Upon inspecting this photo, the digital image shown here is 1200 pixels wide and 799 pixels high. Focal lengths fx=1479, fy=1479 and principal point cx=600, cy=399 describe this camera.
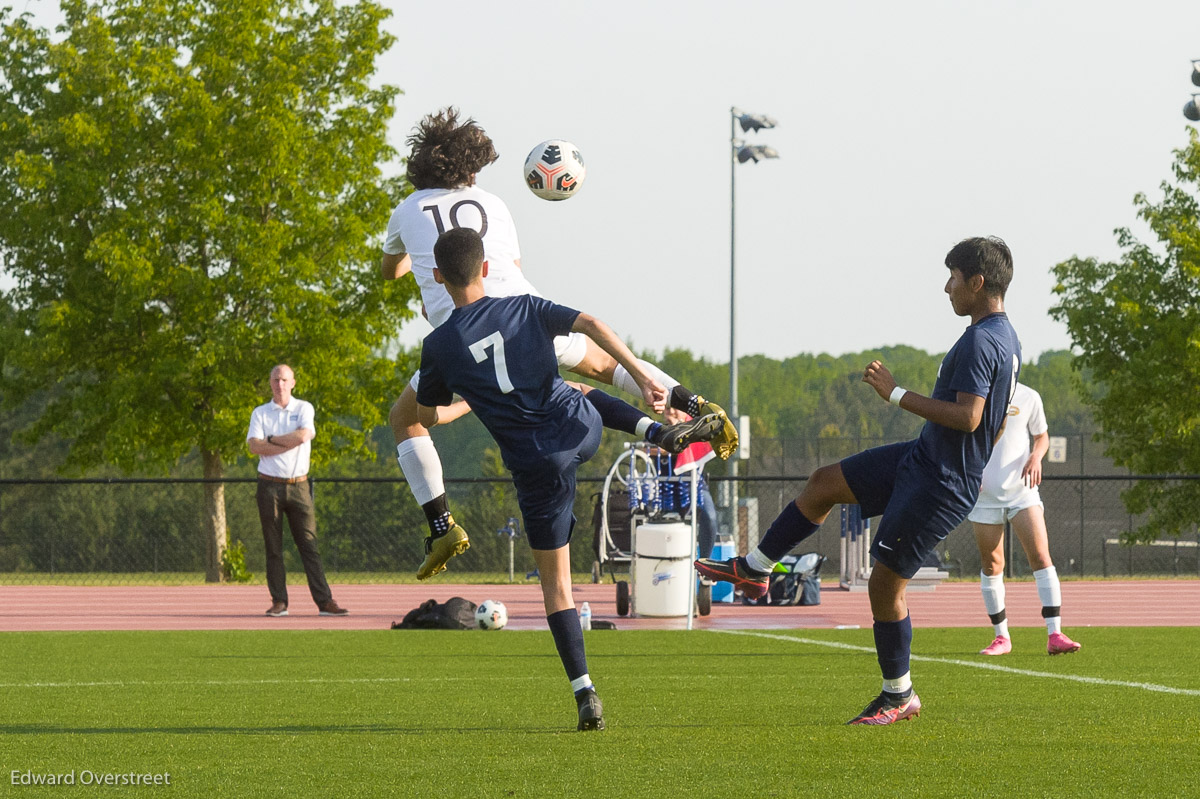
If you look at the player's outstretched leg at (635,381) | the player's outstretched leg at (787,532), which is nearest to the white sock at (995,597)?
the player's outstretched leg at (635,381)

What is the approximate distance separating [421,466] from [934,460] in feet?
8.57

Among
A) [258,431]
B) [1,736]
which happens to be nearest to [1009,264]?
[1,736]

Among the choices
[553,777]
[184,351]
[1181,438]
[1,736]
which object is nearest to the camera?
[553,777]

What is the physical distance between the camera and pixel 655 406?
A: 19.5 feet

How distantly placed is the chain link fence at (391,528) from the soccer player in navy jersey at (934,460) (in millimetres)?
21243

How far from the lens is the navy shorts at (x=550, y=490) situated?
557 centimetres

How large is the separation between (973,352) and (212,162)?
24.0 meters

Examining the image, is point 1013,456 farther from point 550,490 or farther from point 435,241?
point 550,490

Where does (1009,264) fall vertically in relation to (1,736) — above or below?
above

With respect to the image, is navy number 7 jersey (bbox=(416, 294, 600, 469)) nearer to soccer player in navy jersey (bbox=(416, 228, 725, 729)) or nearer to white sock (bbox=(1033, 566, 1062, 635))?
soccer player in navy jersey (bbox=(416, 228, 725, 729))

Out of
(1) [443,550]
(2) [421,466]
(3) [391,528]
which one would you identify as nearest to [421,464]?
(2) [421,466]

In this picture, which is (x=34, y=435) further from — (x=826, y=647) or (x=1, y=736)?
(x=1, y=736)

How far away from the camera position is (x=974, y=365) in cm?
556

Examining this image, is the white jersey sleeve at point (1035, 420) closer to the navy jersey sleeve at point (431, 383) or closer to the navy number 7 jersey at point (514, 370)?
the navy number 7 jersey at point (514, 370)
